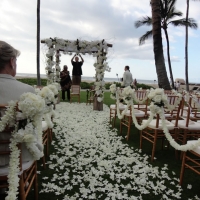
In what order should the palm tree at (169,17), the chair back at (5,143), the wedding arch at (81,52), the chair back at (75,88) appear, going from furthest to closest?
the palm tree at (169,17) → the chair back at (75,88) → the wedding arch at (81,52) → the chair back at (5,143)

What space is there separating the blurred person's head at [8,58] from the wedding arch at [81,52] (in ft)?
22.7

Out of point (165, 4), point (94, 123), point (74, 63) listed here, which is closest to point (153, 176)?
point (94, 123)

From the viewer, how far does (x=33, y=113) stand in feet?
5.58

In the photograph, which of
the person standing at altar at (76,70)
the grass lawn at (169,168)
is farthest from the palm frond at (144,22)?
the grass lawn at (169,168)

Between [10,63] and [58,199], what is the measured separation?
5.42 feet

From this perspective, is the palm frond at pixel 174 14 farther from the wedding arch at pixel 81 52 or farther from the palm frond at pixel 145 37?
the wedding arch at pixel 81 52

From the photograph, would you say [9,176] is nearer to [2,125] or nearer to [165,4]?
[2,125]

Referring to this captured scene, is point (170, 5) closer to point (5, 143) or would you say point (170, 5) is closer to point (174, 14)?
point (174, 14)

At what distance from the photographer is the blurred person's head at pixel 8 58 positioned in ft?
5.95

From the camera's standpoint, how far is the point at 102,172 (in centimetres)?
322

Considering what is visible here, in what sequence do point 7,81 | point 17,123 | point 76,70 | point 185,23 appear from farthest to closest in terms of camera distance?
1. point 185,23
2. point 76,70
3. point 7,81
4. point 17,123

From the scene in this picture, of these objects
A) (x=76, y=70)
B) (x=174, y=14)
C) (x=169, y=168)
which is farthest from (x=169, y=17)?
(x=169, y=168)

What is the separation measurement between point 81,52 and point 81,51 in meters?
0.16

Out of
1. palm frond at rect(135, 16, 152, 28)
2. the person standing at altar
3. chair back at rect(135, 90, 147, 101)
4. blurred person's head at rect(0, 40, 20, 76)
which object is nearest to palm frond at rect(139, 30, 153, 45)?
palm frond at rect(135, 16, 152, 28)
